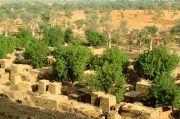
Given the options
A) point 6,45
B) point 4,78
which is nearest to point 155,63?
point 4,78

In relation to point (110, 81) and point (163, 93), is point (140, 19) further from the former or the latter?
point (163, 93)

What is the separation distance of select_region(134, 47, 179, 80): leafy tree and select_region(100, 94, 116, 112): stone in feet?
22.0

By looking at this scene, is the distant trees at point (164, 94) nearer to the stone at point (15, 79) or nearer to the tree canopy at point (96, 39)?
the stone at point (15, 79)

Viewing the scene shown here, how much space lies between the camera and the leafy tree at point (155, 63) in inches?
1245

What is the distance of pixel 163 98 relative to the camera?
2562 centimetres

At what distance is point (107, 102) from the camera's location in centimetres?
2567

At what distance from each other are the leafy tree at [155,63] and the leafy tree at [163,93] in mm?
5233

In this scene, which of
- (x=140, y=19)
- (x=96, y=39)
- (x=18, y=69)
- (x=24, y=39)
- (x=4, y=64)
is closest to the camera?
(x=18, y=69)

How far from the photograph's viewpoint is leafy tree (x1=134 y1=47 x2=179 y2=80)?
3162 centimetres

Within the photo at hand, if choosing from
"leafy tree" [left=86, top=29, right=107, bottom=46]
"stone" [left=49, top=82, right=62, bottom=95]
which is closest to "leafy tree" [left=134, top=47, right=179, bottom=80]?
"stone" [left=49, top=82, right=62, bottom=95]

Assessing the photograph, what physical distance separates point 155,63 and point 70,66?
659 centimetres

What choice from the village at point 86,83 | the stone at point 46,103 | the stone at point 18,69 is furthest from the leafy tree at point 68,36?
the stone at point 46,103

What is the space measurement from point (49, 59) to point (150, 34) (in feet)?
69.7

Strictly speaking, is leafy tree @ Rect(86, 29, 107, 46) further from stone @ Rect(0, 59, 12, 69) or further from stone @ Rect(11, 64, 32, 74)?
stone @ Rect(11, 64, 32, 74)
